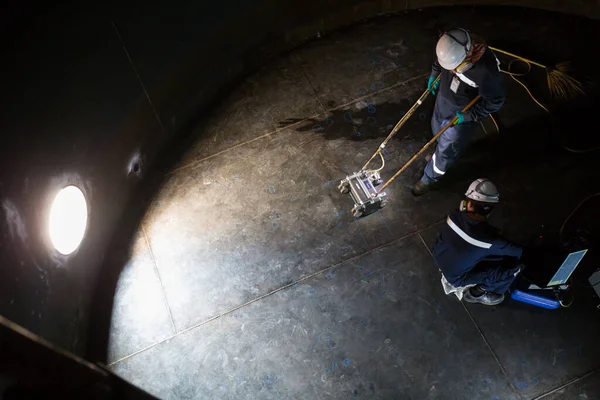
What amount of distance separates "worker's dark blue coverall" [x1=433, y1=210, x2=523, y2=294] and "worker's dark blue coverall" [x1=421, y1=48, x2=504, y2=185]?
3.27ft

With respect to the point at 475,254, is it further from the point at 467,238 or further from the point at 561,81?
the point at 561,81

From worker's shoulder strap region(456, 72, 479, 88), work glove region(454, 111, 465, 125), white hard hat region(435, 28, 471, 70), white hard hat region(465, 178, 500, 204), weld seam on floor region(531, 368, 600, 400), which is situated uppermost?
white hard hat region(435, 28, 471, 70)

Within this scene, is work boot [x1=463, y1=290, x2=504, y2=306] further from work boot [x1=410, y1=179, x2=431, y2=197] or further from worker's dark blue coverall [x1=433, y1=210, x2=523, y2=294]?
work boot [x1=410, y1=179, x2=431, y2=197]

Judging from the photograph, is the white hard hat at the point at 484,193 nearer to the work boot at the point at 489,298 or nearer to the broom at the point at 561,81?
the work boot at the point at 489,298

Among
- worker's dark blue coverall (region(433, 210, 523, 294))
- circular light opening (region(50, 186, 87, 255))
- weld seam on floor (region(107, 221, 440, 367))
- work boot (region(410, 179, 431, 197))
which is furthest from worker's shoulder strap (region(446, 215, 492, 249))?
circular light opening (region(50, 186, 87, 255))

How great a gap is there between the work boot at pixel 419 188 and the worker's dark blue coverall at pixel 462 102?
1.9 inches

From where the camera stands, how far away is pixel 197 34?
16.6 ft

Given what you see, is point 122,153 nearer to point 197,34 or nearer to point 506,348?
point 197,34

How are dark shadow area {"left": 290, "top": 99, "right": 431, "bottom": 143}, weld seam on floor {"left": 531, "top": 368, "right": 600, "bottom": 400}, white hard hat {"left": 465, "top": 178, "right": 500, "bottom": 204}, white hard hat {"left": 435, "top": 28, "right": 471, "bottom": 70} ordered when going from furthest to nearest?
dark shadow area {"left": 290, "top": 99, "right": 431, "bottom": 143}, weld seam on floor {"left": 531, "top": 368, "right": 600, "bottom": 400}, white hard hat {"left": 435, "top": 28, "right": 471, "bottom": 70}, white hard hat {"left": 465, "top": 178, "right": 500, "bottom": 204}

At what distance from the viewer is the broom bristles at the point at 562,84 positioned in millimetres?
5602

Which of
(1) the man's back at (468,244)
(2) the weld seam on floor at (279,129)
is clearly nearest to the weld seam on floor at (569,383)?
(1) the man's back at (468,244)

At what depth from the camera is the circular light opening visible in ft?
11.9

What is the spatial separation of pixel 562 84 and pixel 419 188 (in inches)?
105

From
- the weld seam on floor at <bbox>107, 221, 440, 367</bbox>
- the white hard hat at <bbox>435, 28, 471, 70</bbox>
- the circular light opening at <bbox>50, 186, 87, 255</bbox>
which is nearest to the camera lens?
the circular light opening at <bbox>50, 186, 87, 255</bbox>
